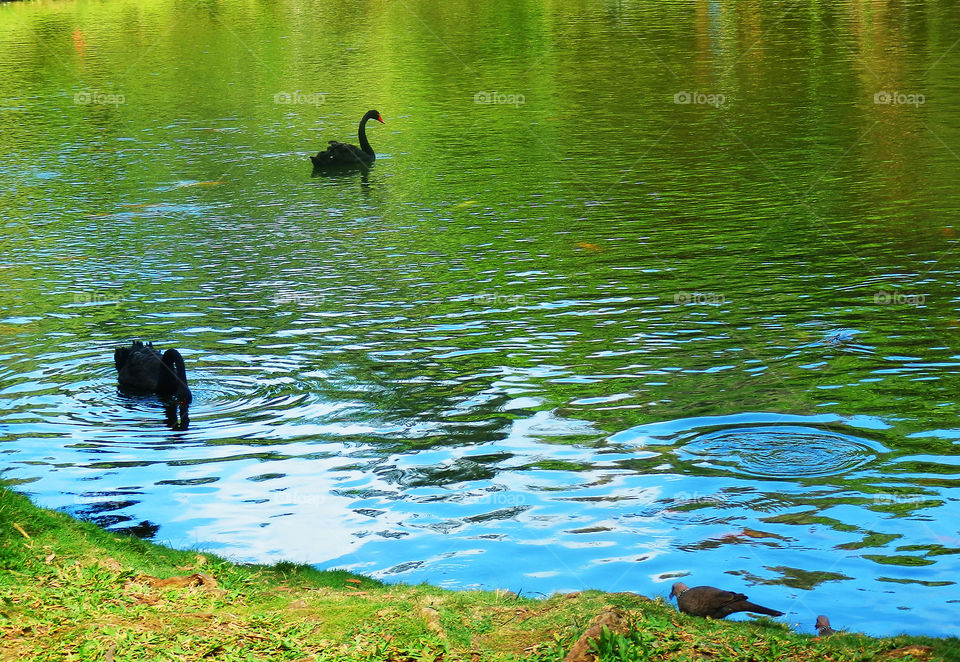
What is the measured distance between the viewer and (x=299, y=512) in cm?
977

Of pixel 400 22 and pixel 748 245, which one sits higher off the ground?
pixel 400 22

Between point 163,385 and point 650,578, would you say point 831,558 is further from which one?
point 163,385

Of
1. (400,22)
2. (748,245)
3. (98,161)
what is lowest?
(748,245)

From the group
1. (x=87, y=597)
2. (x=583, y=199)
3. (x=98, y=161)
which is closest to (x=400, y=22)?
(x=98, y=161)

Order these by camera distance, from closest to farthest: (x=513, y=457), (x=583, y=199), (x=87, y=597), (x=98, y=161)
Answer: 1. (x=87, y=597)
2. (x=513, y=457)
3. (x=583, y=199)
4. (x=98, y=161)

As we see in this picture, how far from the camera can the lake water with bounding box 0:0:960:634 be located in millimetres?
9156

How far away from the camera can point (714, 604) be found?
7.31 meters

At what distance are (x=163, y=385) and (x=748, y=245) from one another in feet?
32.5

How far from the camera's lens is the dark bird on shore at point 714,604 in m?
7.30
